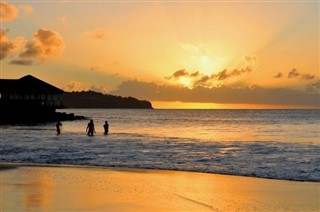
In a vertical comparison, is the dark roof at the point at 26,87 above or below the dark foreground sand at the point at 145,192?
above

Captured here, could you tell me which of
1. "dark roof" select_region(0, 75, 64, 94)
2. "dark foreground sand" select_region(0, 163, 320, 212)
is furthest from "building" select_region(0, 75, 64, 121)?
"dark foreground sand" select_region(0, 163, 320, 212)

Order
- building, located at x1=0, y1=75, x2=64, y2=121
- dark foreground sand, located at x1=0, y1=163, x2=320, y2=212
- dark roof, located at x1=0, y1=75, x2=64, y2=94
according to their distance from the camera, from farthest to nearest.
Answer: dark roof, located at x1=0, y1=75, x2=64, y2=94, building, located at x1=0, y1=75, x2=64, y2=121, dark foreground sand, located at x1=0, y1=163, x2=320, y2=212

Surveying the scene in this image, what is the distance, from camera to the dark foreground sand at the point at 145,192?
46.4 feet

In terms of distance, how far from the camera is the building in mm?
90375

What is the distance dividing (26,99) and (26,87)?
232 cm

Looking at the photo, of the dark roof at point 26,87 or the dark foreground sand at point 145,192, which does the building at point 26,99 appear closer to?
the dark roof at point 26,87

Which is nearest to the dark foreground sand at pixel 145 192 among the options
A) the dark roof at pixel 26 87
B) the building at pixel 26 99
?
the building at pixel 26 99

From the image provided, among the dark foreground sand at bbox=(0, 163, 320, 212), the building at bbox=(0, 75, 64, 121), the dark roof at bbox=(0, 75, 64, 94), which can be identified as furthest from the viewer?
the dark roof at bbox=(0, 75, 64, 94)

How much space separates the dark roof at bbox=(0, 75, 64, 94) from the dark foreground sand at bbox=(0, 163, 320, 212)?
233 feet

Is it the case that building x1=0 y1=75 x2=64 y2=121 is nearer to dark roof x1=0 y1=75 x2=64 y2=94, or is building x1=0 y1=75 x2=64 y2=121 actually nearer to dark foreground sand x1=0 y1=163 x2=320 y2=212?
dark roof x1=0 y1=75 x2=64 y2=94

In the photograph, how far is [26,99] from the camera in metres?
91.9

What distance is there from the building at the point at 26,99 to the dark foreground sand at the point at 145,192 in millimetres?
70119

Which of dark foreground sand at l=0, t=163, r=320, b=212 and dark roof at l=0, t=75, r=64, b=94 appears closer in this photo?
dark foreground sand at l=0, t=163, r=320, b=212

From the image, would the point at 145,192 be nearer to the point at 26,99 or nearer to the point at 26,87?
the point at 26,87
